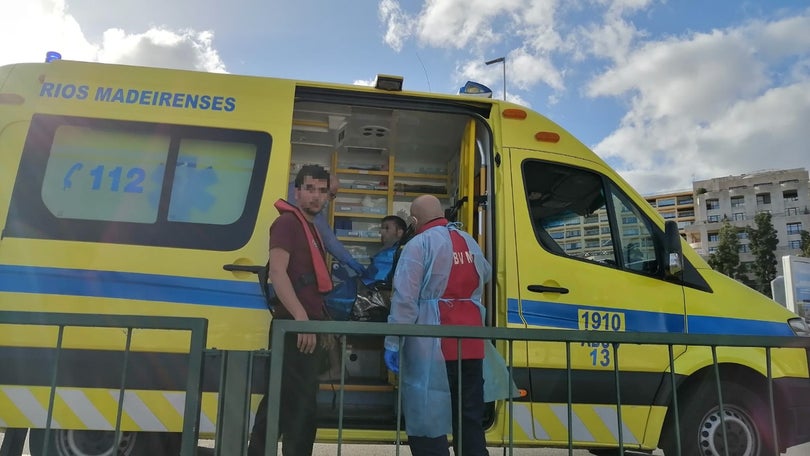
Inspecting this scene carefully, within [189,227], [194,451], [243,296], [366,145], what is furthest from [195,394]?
[366,145]

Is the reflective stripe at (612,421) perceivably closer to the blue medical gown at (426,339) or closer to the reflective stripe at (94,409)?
the blue medical gown at (426,339)

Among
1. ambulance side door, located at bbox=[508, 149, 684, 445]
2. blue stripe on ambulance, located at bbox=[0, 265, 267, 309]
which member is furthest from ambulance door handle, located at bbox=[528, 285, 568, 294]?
blue stripe on ambulance, located at bbox=[0, 265, 267, 309]

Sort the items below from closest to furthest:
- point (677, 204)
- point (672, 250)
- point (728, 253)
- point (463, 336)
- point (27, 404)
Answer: point (463, 336), point (27, 404), point (672, 250), point (728, 253), point (677, 204)

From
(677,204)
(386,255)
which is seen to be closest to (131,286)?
(386,255)

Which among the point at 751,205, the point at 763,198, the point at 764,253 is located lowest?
the point at 764,253

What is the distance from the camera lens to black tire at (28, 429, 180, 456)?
3.21 meters

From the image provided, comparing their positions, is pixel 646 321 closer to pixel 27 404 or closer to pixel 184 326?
pixel 184 326

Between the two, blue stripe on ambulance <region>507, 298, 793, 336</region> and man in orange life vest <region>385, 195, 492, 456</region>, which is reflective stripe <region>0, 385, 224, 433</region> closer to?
man in orange life vest <region>385, 195, 492, 456</region>

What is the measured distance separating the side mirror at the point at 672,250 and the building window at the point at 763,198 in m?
84.4

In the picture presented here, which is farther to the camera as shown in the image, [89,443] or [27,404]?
[89,443]

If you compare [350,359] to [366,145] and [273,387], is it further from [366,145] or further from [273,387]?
[273,387]

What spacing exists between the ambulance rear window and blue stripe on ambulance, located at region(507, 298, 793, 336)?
1.91 metres

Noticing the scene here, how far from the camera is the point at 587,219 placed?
13.8 feet

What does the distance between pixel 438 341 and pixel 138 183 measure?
2204mm
